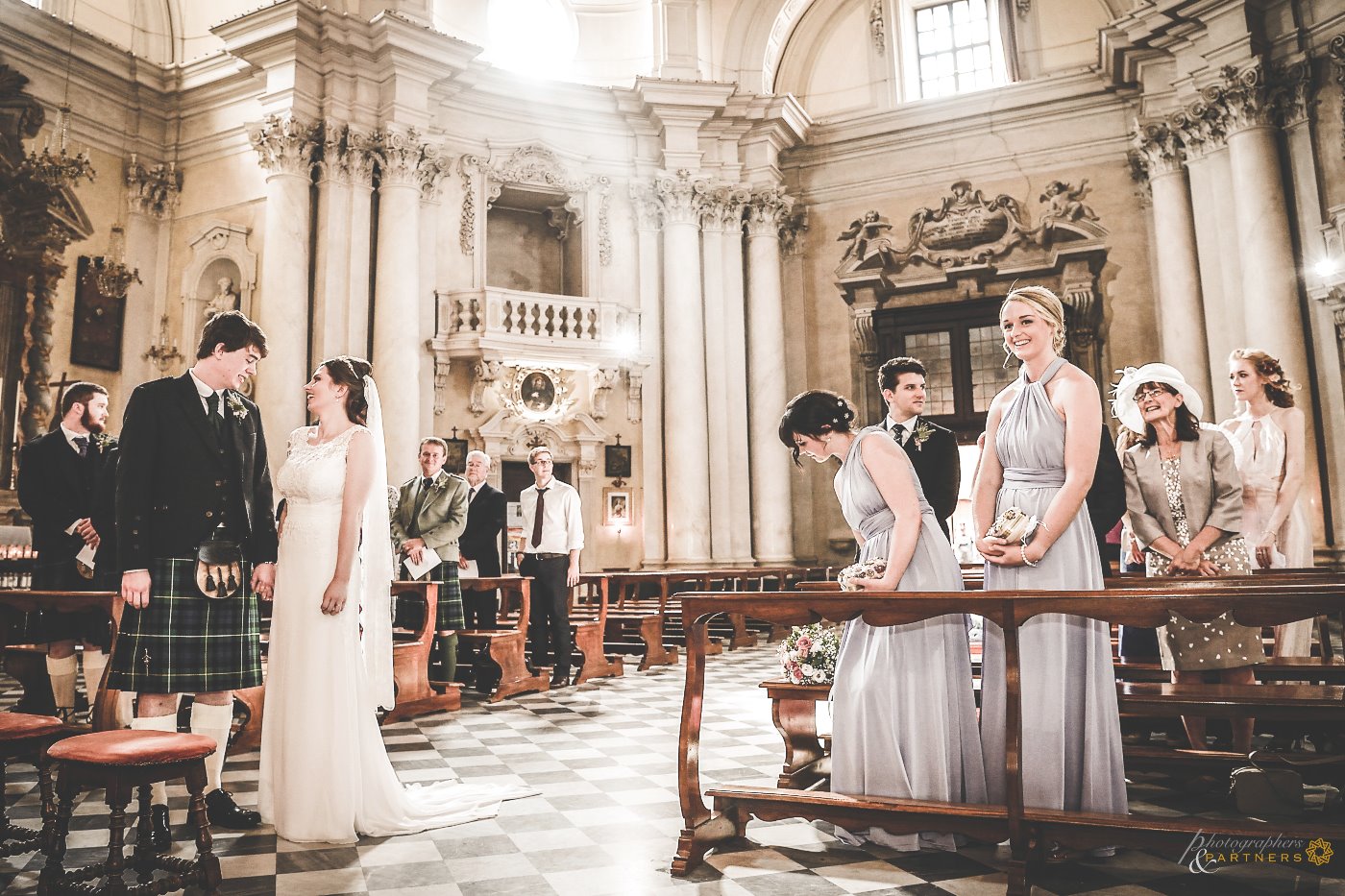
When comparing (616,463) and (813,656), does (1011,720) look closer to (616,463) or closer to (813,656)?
(813,656)

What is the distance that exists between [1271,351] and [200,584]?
1164cm

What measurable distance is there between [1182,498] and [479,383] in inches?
418

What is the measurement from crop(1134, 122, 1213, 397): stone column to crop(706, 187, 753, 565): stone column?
19.2 ft

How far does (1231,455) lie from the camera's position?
164 inches

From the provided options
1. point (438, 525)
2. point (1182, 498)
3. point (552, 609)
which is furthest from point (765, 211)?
point (1182, 498)

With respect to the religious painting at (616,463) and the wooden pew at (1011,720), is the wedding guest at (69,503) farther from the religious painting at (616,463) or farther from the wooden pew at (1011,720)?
the religious painting at (616,463)

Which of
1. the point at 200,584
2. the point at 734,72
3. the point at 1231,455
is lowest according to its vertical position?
the point at 200,584

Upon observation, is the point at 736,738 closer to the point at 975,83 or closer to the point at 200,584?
the point at 200,584

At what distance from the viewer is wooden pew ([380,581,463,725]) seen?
6387 millimetres

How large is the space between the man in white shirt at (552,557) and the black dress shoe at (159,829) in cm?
443

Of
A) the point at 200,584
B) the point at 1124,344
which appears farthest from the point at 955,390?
the point at 200,584

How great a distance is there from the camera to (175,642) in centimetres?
350

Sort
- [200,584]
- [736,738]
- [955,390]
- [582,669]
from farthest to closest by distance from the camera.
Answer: [955,390], [582,669], [736,738], [200,584]

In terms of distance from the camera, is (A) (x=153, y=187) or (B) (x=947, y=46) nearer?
(A) (x=153, y=187)
